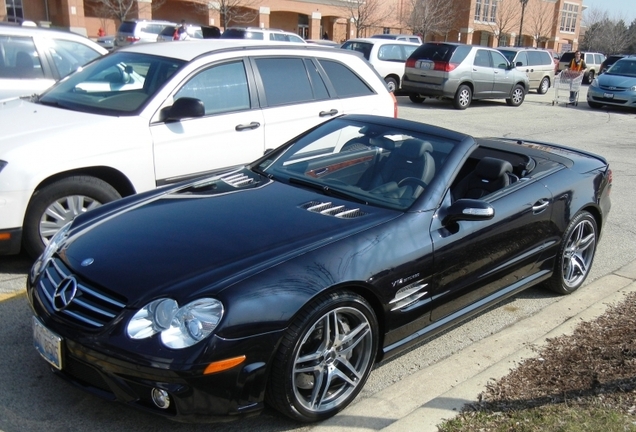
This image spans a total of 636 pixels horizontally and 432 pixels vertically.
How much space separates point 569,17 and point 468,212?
8225cm

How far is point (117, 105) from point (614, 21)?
81.5 m

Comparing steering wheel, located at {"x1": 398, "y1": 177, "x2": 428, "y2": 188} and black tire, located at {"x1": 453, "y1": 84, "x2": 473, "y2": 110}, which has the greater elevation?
steering wheel, located at {"x1": 398, "y1": 177, "x2": 428, "y2": 188}

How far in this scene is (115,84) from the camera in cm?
597

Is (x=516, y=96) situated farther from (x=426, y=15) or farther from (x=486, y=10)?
(x=486, y=10)

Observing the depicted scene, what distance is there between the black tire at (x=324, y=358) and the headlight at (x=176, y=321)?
37cm

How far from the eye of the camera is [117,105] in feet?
18.5

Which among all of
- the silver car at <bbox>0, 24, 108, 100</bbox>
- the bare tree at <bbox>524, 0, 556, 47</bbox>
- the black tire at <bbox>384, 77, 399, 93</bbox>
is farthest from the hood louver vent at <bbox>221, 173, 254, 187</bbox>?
the bare tree at <bbox>524, 0, 556, 47</bbox>

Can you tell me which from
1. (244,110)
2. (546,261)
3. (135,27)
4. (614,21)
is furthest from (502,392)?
(614,21)

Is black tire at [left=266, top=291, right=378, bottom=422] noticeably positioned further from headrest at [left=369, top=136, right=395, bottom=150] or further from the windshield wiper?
headrest at [left=369, top=136, right=395, bottom=150]

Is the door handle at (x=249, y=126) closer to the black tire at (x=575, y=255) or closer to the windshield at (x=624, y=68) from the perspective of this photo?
the black tire at (x=575, y=255)

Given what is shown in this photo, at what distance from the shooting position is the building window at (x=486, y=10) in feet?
213

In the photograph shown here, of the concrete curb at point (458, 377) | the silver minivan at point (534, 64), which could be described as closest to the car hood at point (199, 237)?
the concrete curb at point (458, 377)

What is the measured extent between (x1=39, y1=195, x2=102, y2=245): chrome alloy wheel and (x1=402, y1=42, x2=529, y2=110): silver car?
13.9 m

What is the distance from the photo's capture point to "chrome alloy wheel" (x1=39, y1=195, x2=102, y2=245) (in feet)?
16.4
